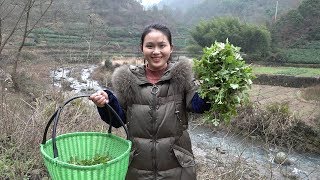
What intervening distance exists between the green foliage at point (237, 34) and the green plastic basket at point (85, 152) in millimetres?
23687

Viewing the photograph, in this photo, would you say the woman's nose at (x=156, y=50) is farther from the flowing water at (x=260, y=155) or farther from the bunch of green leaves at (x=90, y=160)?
the flowing water at (x=260, y=155)

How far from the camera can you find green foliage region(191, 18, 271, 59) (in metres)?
25.3

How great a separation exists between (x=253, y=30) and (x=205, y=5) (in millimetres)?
42361

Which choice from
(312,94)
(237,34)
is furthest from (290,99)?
(237,34)

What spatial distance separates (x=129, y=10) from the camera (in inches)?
2133

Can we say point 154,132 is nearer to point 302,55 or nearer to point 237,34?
point 302,55

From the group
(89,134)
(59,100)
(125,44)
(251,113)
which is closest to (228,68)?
(89,134)

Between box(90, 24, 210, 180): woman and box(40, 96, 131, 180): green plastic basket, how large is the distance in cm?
12

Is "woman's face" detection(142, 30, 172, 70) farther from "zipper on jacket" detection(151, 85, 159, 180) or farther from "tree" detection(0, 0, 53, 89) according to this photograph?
"tree" detection(0, 0, 53, 89)

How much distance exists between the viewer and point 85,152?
7.01 feet

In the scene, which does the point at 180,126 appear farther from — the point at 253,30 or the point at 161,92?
the point at 253,30

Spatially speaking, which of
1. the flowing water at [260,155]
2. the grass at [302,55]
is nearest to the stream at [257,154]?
the flowing water at [260,155]

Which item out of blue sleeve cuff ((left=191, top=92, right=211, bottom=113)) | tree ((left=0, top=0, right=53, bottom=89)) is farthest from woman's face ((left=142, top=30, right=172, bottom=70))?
tree ((left=0, top=0, right=53, bottom=89))

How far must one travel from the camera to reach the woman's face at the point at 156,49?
6.61 ft
